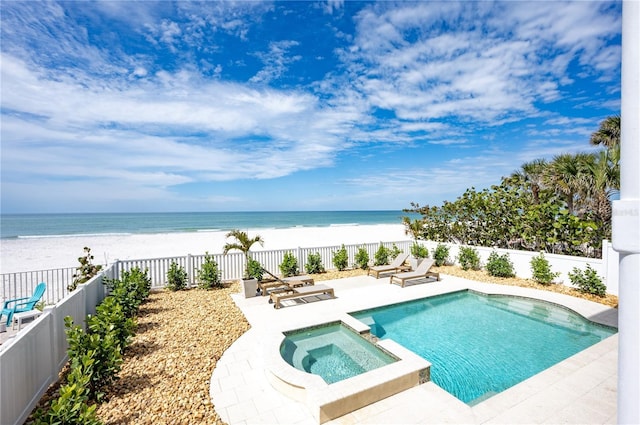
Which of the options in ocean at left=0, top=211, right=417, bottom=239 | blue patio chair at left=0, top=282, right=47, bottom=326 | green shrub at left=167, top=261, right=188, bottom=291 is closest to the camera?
blue patio chair at left=0, top=282, right=47, bottom=326

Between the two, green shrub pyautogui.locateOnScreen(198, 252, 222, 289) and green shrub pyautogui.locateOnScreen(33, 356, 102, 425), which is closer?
green shrub pyautogui.locateOnScreen(33, 356, 102, 425)

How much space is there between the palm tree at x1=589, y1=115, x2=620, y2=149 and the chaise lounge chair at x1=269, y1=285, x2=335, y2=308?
1302 centimetres

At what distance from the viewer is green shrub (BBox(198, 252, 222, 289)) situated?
903 centimetres

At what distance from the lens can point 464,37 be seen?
923cm

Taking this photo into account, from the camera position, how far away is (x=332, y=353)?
5.22 meters

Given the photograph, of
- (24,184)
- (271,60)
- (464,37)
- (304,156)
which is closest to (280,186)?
(304,156)

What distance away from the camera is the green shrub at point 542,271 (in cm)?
911

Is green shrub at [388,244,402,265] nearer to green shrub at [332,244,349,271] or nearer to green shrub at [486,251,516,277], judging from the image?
green shrub at [332,244,349,271]

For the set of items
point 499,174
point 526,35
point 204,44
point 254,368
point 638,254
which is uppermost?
point 204,44

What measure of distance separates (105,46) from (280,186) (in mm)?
42607

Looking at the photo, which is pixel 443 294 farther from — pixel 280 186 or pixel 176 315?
pixel 280 186

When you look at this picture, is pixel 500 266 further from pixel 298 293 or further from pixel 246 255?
pixel 246 255

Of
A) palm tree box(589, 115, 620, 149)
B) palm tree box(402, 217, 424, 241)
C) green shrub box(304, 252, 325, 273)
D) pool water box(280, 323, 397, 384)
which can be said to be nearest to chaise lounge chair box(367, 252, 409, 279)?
green shrub box(304, 252, 325, 273)

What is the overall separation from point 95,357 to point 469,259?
38.3 feet
